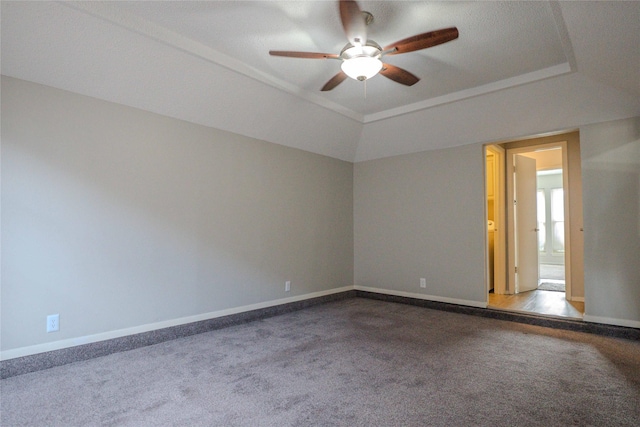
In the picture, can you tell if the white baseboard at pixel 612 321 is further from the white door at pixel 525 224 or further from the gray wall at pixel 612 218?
the white door at pixel 525 224

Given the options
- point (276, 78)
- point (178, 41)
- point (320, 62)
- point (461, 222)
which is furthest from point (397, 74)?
point (461, 222)

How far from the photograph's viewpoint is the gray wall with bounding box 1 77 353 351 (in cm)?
258

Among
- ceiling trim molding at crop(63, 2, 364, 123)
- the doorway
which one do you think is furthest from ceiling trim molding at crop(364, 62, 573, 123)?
the doorway

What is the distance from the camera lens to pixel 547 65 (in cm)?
319

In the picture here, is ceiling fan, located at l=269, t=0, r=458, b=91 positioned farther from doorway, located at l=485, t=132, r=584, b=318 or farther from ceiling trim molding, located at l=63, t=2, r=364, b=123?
doorway, located at l=485, t=132, r=584, b=318

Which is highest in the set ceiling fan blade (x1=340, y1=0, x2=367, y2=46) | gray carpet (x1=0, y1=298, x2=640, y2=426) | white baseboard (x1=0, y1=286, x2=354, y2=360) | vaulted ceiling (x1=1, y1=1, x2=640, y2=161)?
vaulted ceiling (x1=1, y1=1, x2=640, y2=161)

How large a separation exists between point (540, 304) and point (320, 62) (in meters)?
4.01

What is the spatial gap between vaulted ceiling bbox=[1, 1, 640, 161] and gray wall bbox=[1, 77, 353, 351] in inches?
9.5

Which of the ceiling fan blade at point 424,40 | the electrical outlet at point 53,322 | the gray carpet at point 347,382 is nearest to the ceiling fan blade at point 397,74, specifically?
the ceiling fan blade at point 424,40

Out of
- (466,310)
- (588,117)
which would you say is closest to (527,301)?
(466,310)

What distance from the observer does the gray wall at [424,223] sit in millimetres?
4363

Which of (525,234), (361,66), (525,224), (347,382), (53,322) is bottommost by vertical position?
(347,382)

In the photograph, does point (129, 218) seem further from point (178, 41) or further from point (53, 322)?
point (178, 41)

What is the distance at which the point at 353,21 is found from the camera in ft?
6.67
